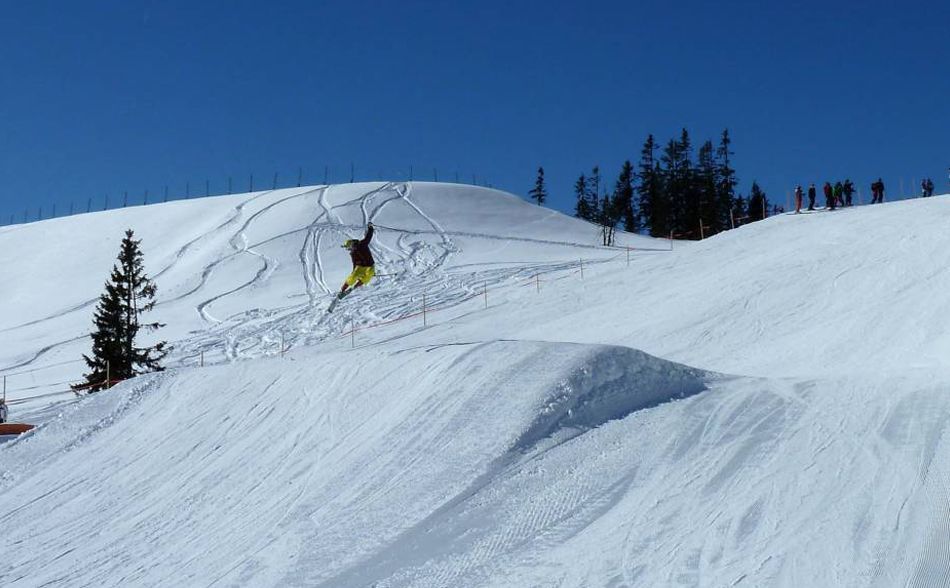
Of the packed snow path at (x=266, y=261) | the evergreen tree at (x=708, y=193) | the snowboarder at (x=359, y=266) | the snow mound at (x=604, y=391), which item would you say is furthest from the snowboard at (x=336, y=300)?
the evergreen tree at (x=708, y=193)

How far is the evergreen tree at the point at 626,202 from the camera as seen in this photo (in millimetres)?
82062

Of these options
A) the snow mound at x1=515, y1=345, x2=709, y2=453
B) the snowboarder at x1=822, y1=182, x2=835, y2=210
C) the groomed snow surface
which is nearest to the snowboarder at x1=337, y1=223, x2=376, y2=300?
the groomed snow surface

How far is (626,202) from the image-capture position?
83.6 metres

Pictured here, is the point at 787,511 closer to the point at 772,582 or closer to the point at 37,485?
the point at 772,582

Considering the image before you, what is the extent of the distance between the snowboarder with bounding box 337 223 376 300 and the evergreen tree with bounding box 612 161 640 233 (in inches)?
1894

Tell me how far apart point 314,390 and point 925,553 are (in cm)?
832

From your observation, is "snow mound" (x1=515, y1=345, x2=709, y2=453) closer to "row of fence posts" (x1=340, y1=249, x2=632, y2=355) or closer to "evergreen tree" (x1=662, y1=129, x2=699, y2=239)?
"row of fence posts" (x1=340, y1=249, x2=632, y2=355)

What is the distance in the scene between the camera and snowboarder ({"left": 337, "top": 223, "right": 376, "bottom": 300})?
32.8 metres

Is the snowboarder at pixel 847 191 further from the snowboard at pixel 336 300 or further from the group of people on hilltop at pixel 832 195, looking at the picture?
the snowboard at pixel 336 300

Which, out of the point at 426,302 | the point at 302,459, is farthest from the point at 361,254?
the point at 302,459

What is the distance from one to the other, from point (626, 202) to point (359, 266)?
177 ft

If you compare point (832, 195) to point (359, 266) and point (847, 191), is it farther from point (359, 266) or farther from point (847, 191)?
point (359, 266)

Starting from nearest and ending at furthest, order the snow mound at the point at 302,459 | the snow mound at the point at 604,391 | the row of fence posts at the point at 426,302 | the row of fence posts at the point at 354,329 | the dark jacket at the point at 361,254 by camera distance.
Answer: the snow mound at the point at 302,459 < the snow mound at the point at 604,391 < the row of fence posts at the point at 354,329 < the row of fence posts at the point at 426,302 < the dark jacket at the point at 361,254

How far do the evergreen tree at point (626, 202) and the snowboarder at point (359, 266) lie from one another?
48.1m
